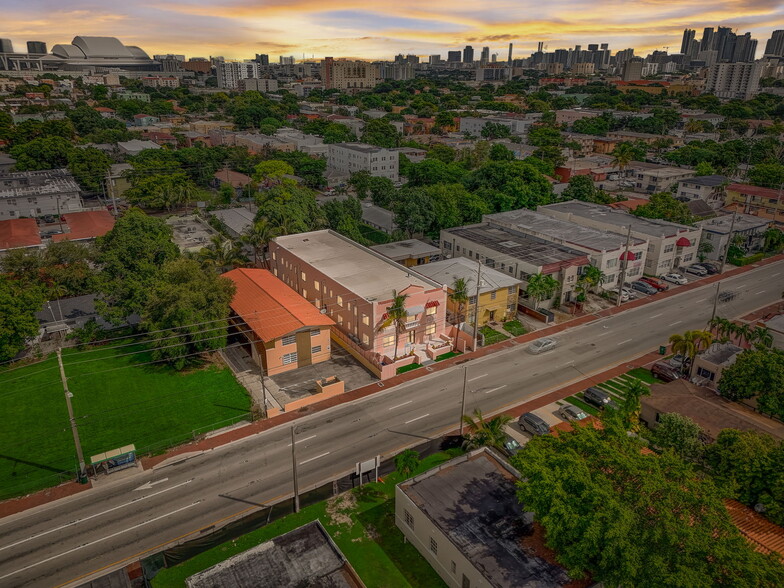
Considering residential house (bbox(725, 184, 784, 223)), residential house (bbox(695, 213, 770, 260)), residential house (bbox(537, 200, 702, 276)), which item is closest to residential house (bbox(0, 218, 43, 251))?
residential house (bbox(537, 200, 702, 276))

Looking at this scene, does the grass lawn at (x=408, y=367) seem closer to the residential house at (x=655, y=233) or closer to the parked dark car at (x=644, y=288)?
the parked dark car at (x=644, y=288)

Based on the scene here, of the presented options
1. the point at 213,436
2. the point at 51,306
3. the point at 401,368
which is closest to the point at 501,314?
the point at 401,368

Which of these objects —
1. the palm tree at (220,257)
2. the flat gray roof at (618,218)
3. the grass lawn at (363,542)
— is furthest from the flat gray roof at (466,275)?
the flat gray roof at (618,218)

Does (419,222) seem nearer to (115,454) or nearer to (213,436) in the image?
(213,436)

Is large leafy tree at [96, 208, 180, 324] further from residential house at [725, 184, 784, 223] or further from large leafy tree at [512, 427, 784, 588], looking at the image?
residential house at [725, 184, 784, 223]

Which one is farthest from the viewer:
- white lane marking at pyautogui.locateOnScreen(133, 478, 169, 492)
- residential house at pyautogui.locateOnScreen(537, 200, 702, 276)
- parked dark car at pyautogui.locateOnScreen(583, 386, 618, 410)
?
residential house at pyautogui.locateOnScreen(537, 200, 702, 276)
